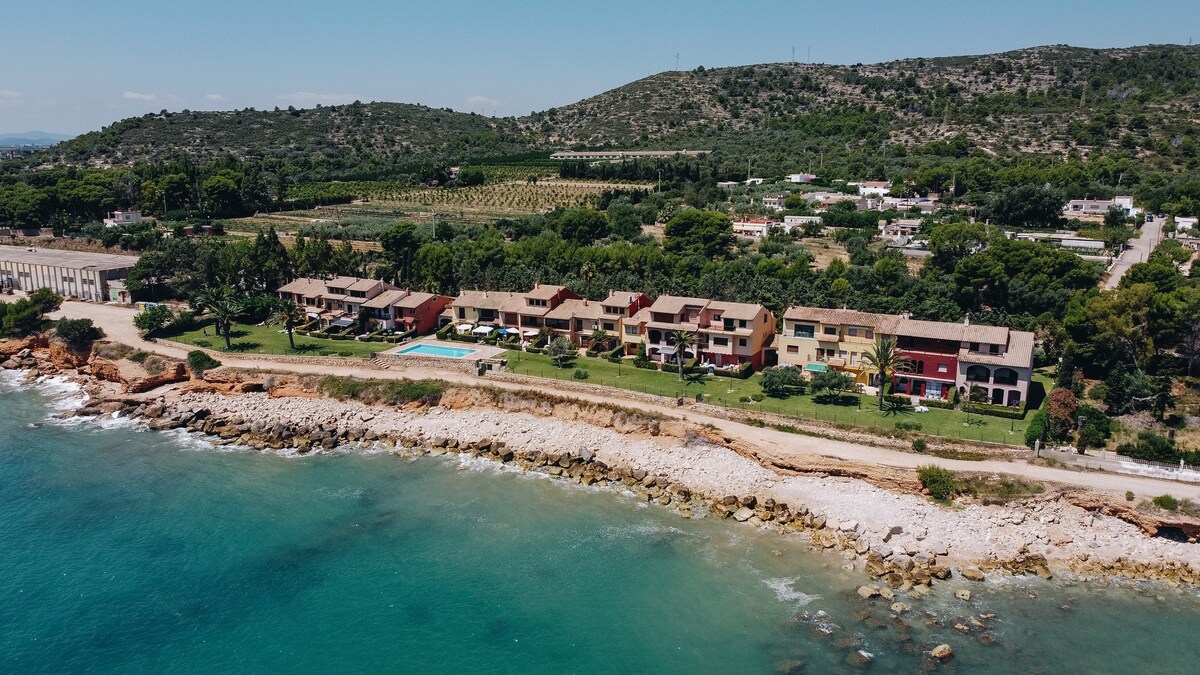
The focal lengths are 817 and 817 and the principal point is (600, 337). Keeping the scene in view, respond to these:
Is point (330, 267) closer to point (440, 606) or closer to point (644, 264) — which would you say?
point (644, 264)

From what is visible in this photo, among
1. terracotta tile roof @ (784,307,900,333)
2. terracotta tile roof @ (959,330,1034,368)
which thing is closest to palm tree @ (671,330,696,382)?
terracotta tile roof @ (784,307,900,333)

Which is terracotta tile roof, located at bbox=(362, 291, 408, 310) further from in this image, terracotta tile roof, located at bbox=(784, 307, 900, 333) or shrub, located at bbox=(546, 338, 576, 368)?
terracotta tile roof, located at bbox=(784, 307, 900, 333)

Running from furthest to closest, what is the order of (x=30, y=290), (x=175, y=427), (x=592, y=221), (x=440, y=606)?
1. (x=592, y=221)
2. (x=30, y=290)
3. (x=175, y=427)
4. (x=440, y=606)

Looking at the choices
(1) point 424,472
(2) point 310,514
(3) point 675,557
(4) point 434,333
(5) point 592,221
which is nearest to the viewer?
(3) point 675,557

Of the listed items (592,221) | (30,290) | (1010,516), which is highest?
(592,221)

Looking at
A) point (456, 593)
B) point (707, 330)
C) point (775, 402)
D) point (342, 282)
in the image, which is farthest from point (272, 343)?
point (775, 402)

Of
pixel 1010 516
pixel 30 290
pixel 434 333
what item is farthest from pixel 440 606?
pixel 30 290

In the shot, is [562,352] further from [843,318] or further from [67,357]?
[67,357]
